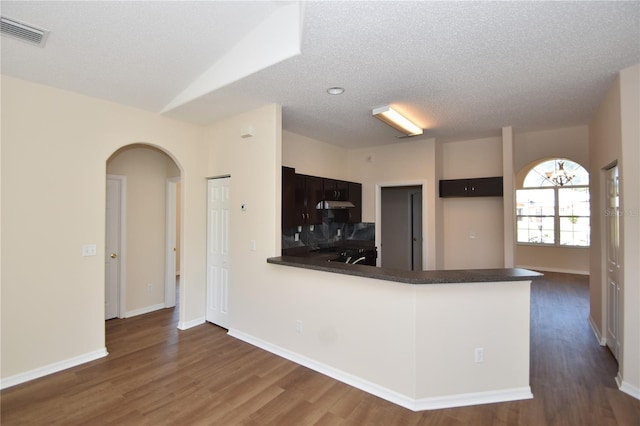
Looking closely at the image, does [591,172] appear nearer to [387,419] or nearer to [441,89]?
[441,89]

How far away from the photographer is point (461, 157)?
5.23 meters

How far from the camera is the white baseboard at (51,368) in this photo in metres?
2.70

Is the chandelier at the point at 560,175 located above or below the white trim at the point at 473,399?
above

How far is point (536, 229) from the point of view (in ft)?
25.9

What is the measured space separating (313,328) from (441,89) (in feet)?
8.82

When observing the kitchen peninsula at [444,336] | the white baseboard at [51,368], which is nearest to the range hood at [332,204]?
the kitchen peninsula at [444,336]

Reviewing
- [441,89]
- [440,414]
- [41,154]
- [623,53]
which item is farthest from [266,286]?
[623,53]

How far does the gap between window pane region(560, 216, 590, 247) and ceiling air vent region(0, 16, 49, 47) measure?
974 cm

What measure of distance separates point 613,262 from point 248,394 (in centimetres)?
382

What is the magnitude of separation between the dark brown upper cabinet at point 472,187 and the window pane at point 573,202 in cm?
418

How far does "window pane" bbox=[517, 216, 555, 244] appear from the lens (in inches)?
302

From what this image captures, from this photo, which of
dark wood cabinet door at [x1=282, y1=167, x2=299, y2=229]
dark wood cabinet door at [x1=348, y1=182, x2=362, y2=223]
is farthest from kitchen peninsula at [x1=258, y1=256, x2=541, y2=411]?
dark wood cabinet door at [x1=348, y1=182, x2=362, y2=223]

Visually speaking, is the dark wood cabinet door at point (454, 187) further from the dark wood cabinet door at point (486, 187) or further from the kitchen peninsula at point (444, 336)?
the kitchen peninsula at point (444, 336)

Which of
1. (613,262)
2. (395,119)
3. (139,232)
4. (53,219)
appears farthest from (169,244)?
(613,262)
